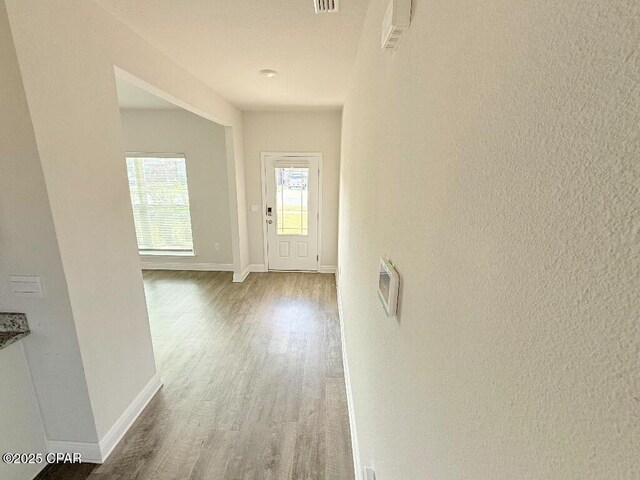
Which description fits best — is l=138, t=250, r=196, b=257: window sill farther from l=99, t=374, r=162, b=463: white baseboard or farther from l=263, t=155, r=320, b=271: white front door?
l=99, t=374, r=162, b=463: white baseboard

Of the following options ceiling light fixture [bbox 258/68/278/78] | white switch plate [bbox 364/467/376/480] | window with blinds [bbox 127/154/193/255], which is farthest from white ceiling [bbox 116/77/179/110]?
white switch plate [bbox 364/467/376/480]

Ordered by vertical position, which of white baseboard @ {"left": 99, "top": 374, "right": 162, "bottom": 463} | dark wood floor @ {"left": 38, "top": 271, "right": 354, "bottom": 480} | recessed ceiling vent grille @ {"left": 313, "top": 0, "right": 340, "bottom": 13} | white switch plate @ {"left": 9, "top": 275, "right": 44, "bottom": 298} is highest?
recessed ceiling vent grille @ {"left": 313, "top": 0, "right": 340, "bottom": 13}

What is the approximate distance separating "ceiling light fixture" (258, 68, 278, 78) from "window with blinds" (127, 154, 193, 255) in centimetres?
269

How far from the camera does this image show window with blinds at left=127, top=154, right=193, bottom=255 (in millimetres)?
4828

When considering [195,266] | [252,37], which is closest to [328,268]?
[195,266]

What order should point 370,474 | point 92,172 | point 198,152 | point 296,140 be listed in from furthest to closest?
point 198,152
point 296,140
point 92,172
point 370,474

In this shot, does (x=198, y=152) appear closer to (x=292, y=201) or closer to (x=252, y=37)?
(x=292, y=201)

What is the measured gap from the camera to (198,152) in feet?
15.6

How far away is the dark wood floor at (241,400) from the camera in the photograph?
169 cm

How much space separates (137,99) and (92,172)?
3008 millimetres

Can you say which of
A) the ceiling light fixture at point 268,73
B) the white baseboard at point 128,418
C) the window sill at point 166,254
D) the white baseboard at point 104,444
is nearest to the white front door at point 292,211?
the window sill at point 166,254

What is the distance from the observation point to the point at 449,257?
0.55 metres

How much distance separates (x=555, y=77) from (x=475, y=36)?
0.73 feet

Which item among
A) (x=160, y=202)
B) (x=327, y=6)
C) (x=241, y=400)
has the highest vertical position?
(x=327, y=6)
